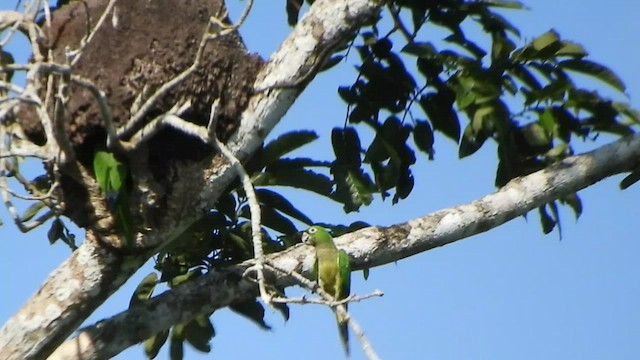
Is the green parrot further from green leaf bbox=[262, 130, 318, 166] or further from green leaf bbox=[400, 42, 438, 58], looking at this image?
green leaf bbox=[400, 42, 438, 58]

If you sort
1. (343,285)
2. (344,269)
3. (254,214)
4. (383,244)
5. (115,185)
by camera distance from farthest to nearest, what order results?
(343,285) < (383,244) < (344,269) < (115,185) < (254,214)

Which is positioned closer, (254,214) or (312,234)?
(254,214)

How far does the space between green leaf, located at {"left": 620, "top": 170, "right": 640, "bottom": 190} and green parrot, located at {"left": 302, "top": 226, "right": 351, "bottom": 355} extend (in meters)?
1.32

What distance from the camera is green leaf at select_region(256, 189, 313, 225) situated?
5.02 metres

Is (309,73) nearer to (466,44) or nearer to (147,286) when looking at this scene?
(466,44)

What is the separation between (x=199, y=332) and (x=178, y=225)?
687 millimetres

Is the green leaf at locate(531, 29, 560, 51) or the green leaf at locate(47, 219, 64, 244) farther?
the green leaf at locate(47, 219, 64, 244)

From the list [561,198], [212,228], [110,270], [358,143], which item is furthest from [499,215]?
[110,270]

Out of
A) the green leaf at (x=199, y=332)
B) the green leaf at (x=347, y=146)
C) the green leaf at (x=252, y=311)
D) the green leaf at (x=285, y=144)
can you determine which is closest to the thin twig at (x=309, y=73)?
the green leaf at (x=285, y=144)

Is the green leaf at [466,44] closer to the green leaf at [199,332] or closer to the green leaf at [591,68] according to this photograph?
the green leaf at [591,68]

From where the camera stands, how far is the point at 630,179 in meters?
5.00

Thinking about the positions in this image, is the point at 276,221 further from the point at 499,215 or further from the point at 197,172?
the point at 499,215

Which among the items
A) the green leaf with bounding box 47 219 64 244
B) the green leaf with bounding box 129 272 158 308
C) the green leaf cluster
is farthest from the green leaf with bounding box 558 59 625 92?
the green leaf with bounding box 47 219 64 244

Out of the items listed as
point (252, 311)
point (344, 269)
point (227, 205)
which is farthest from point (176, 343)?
point (344, 269)
